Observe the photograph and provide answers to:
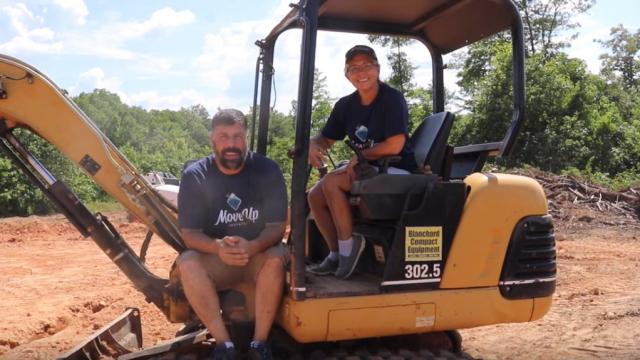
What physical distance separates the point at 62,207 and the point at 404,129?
221 centimetres

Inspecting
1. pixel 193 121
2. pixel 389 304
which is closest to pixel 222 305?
pixel 389 304

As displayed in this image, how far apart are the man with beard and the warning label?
27.9 inches

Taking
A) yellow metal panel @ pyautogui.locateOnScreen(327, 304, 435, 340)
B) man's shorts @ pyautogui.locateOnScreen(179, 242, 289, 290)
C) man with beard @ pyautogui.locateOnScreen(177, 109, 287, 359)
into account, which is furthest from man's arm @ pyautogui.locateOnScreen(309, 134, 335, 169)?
yellow metal panel @ pyautogui.locateOnScreen(327, 304, 435, 340)

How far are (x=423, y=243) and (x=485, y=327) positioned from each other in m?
3.05

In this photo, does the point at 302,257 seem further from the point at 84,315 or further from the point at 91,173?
the point at 84,315

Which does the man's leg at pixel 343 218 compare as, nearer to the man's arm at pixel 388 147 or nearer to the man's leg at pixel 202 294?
the man's arm at pixel 388 147

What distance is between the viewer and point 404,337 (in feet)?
13.9

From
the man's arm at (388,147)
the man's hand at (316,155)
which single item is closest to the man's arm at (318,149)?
the man's hand at (316,155)

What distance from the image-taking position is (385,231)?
3939 millimetres

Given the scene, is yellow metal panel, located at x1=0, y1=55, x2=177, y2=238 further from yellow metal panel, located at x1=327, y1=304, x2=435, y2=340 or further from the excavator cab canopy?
yellow metal panel, located at x1=327, y1=304, x2=435, y2=340

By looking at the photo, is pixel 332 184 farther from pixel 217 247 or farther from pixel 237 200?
pixel 217 247

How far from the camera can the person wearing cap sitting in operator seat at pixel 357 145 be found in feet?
13.0

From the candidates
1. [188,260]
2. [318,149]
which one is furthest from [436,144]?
[188,260]

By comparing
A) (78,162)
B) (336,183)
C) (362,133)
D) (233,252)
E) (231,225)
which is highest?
(362,133)
